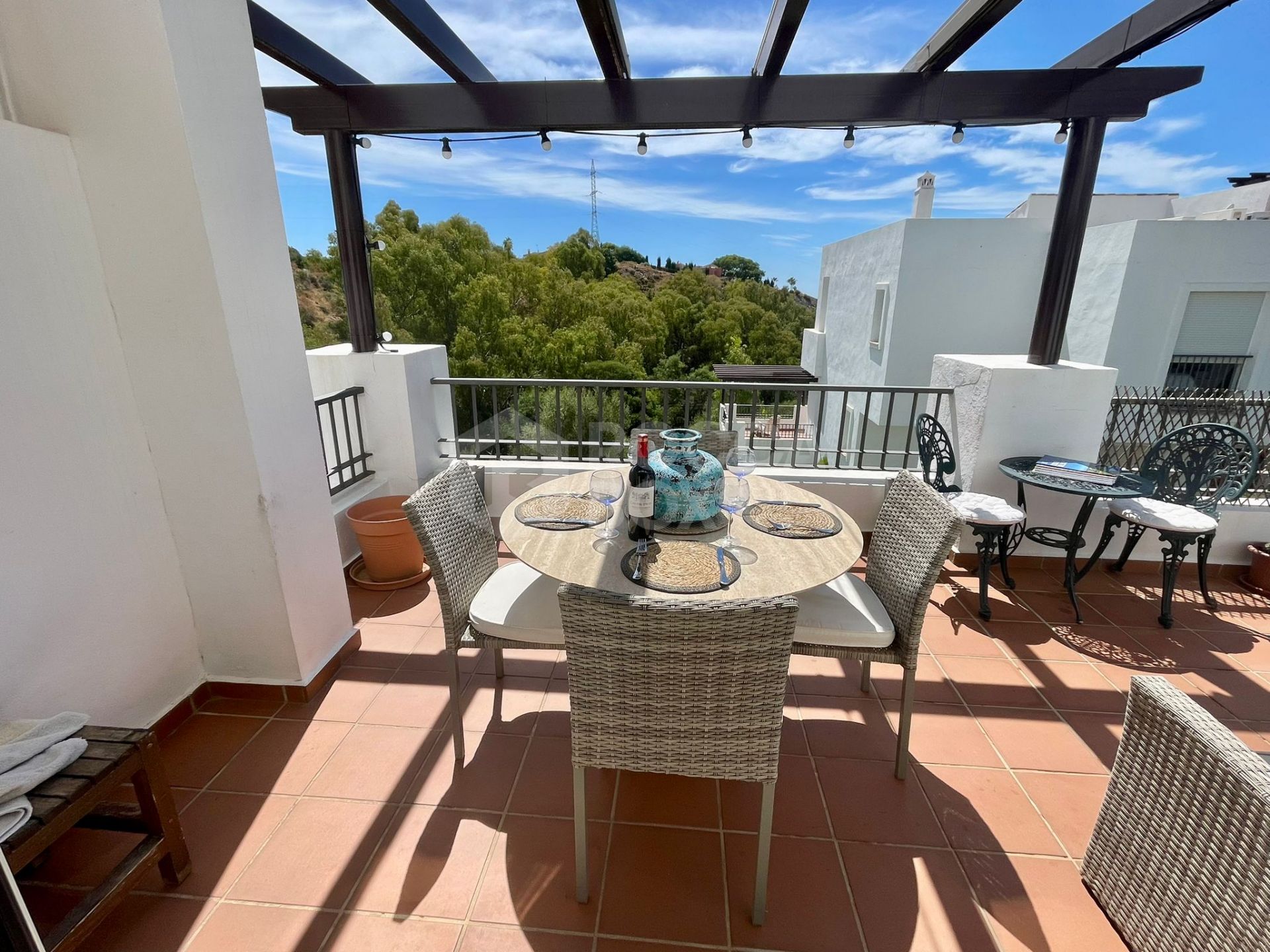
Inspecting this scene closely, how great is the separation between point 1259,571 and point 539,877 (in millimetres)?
4006

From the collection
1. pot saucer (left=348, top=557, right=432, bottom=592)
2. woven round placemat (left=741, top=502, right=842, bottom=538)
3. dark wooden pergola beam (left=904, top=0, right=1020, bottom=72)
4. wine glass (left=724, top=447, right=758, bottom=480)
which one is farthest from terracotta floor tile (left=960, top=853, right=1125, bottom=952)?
dark wooden pergola beam (left=904, top=0, right=1020, bottom=72)

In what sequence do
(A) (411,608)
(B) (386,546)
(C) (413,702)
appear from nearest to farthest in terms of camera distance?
(C) (413,702), (A) (411,608), (B) (386,546)

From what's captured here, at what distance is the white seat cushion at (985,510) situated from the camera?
273 centimetres

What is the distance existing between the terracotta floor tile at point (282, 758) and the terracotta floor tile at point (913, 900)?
1.66 meters

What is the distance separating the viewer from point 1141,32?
2.29 m

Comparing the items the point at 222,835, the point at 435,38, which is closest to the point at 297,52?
the point at 435,38

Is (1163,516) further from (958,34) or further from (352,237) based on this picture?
(352,237)

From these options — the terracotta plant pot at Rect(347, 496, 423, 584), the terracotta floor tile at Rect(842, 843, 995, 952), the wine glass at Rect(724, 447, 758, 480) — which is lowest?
the terracotta floor tile at Rect(842, 843, 995, 952)

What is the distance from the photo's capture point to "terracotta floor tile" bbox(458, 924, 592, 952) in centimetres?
130

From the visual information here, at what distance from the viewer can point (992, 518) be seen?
2.74 meters

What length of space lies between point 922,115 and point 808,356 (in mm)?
13862

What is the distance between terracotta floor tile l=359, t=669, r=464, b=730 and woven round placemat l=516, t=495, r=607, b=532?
0.67 meters

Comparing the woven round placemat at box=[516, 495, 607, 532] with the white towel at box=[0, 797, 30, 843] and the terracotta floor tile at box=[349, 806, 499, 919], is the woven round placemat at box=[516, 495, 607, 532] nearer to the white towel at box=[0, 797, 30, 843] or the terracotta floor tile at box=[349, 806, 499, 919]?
the terracotta floor tile at box=[349, 806, 499, 919]

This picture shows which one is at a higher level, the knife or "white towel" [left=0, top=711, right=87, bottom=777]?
the knife
